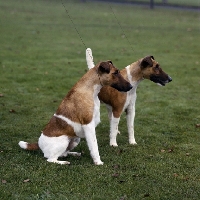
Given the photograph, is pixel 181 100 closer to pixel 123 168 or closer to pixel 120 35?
pixel 123 168

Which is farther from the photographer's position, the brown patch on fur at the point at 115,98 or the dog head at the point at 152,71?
the brown patch on fur at the point at 115,98

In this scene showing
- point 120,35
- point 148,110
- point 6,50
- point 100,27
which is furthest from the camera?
point 100,27

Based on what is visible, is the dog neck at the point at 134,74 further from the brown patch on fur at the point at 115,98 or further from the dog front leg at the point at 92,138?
the dog front leg at the point at 92,138

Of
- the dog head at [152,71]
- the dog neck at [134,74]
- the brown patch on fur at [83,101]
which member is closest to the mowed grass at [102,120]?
the brown patch on fur at [83,101]

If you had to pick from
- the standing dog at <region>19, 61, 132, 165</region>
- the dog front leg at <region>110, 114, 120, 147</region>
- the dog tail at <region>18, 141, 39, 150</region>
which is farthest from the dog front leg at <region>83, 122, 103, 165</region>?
the dog front leg at <region>110, 114, 120, 147</region>

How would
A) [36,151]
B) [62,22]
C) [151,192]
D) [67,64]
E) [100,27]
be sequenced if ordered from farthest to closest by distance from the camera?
[62,22] < [100,27] < [67,64] < [36,151] < [151,192]

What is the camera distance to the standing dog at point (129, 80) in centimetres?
743

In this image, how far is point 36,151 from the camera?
23.6ft

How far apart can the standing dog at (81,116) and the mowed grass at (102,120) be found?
245 mm

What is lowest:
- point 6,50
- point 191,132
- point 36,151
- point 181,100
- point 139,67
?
point 6,50

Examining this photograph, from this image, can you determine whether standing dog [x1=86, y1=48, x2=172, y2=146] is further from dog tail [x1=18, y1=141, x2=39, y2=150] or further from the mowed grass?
dog tail [x1=18, y1=141, x2=39, y2=150]

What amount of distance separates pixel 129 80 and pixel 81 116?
1321 millimetres

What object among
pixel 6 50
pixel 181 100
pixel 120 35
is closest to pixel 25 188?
pixel 181 100

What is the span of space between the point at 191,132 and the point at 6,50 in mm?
10235
